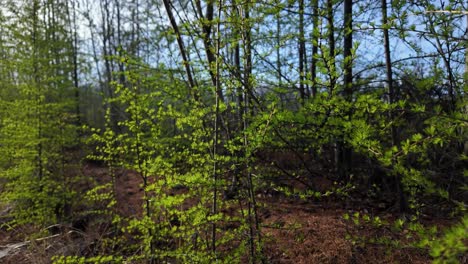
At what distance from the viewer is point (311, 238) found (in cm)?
389

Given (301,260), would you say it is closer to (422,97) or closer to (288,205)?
(288,205)

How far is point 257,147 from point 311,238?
2036 millimetres

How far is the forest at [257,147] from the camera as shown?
7.28 ft

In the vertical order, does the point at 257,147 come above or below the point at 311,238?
above

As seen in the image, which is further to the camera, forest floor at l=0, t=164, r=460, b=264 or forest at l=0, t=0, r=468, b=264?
forest floor at l=0, t=164, r=460, b=264

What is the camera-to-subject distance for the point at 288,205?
5.14 meters

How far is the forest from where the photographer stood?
2.22 metres

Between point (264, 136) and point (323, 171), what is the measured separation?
10.1ft

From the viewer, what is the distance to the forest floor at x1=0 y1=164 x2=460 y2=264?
3.28 metres

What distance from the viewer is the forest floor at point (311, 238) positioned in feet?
10.8

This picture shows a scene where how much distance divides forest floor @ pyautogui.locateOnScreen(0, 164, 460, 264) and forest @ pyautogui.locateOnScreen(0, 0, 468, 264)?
0.08 feet

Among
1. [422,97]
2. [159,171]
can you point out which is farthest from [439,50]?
[159,171]

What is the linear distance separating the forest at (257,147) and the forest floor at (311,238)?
1.0 inches

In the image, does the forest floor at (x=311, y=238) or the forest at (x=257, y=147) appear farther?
the forest floor at (x=311, y=238)
